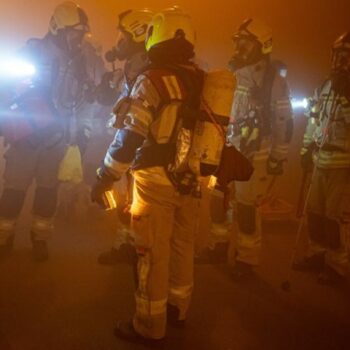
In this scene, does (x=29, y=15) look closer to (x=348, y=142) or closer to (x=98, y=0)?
(x=98, y=0)

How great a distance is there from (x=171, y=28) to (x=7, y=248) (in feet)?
8.49

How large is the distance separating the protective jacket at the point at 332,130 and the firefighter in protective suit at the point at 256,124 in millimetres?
414

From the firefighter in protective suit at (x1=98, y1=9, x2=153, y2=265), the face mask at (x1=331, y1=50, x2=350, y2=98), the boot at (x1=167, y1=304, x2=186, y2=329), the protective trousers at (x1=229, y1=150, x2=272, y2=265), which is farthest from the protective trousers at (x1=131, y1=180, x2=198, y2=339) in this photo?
the face mask at (x1=331, y1=50, x2=350, y2=98)

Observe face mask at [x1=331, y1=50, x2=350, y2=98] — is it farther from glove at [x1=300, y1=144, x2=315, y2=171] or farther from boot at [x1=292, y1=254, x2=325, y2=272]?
boot at [x1=292, y1=254, x2=325, y2=272]

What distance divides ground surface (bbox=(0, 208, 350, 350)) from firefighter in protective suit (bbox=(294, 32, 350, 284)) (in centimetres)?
31

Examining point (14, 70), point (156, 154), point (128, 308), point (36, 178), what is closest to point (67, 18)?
point (14, 70)

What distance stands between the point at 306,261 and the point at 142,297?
2336mm

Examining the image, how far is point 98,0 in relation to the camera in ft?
28.1

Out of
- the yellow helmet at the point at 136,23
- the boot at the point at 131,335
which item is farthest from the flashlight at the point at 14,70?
the boot at the point at 131,335

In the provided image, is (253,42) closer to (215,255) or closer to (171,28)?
(171,28)

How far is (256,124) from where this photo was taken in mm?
4270

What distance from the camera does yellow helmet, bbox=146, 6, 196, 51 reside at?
9.52ft

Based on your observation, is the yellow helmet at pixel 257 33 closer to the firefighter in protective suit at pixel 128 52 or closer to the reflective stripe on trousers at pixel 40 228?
the firefighter in protective suit at pixel 128 52

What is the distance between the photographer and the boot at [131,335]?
3.01m
